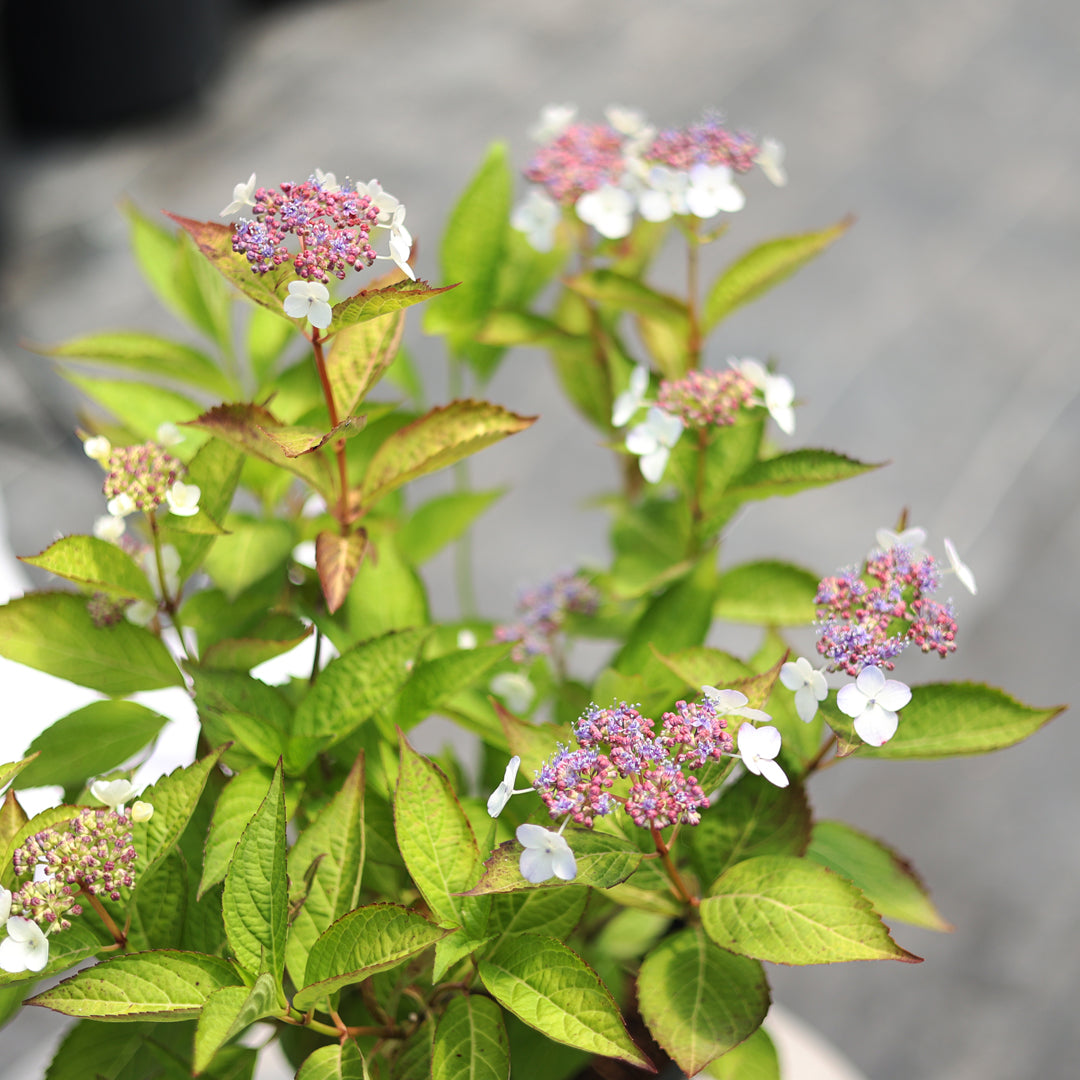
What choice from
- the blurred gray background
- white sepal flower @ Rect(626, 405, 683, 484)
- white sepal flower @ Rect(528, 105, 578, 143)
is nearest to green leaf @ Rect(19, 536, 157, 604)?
white sepal flower @ Rect(626, 405, 683, 484)

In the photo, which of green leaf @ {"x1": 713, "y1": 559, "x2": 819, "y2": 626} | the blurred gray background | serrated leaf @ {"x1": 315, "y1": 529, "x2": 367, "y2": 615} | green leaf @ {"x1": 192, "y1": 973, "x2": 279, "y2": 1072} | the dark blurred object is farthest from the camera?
the dark blurred object

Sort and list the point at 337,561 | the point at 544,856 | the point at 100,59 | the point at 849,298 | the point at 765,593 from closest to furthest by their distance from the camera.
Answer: the point at 544,856, the point at 337,561, the point at 765,593, the point at 849,298, the point at 100,59

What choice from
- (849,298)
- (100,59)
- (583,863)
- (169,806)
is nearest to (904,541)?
(583,863)

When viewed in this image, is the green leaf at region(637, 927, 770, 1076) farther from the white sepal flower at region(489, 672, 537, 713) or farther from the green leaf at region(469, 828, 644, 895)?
the white sepal flower at region(489, 672, 537, 713)

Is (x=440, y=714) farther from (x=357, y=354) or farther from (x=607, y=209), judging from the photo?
(x=607, y=209)

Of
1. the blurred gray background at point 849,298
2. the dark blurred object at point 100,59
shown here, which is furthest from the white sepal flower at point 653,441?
the dark blurred object at point 100,59

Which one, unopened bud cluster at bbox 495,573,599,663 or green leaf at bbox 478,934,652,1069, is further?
unopened bud cluster at bbox 495,573,599,663

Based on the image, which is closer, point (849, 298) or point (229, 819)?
point (229, 819)
